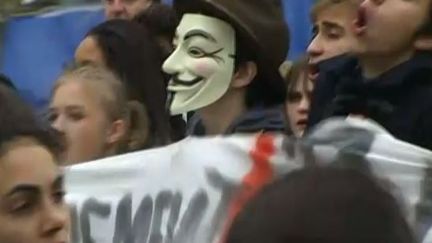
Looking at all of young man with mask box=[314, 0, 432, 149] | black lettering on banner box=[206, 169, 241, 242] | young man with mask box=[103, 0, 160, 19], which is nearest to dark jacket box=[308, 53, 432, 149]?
young man with mask box=[314, 0, 432, 149]

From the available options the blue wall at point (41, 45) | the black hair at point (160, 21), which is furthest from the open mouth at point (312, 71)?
the blue wall at point (41, 45)

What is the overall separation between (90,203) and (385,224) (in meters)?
1.93

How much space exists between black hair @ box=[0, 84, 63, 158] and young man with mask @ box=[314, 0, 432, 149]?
3.12 feet

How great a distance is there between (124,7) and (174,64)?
5.21 feet

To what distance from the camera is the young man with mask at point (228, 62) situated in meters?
3.83

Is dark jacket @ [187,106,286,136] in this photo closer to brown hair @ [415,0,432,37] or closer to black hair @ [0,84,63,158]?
brown hair @ [415,0,432,37]

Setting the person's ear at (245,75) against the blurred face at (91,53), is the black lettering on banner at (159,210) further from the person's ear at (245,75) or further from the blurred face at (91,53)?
the blurred face at (91,53)

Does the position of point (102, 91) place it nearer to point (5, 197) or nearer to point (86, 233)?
point (86, 233)

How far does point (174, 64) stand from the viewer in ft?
13.1

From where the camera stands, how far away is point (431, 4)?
130 inches

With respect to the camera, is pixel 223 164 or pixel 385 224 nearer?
pixel 385 224

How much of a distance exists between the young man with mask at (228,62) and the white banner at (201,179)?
0.48 meters

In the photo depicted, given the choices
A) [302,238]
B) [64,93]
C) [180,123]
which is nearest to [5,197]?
[302,238]

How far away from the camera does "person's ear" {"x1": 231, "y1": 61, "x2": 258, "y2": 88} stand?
385 cm
